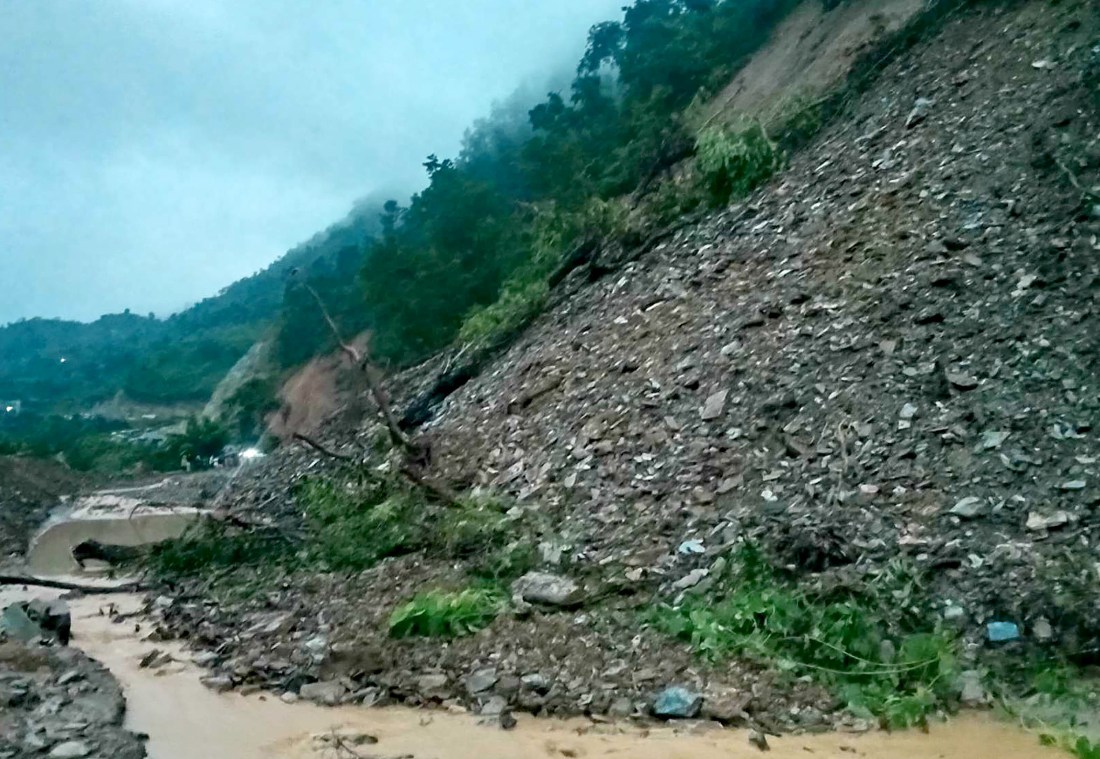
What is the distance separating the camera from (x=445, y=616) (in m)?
5.57

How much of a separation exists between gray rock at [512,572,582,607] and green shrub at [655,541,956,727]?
0.65 m

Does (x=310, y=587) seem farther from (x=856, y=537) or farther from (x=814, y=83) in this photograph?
(x=814, y=83)

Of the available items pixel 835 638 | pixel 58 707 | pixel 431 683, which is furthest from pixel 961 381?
pixel 58 707

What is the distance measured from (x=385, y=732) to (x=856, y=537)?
9.45 ft

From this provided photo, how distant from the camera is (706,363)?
7637 mm

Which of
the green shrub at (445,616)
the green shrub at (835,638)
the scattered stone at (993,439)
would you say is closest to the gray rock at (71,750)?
the green shrub at (445,616)

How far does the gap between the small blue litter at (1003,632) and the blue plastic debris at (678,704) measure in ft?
4.86

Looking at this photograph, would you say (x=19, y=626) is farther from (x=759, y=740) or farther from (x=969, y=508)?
(x=969, y=508)

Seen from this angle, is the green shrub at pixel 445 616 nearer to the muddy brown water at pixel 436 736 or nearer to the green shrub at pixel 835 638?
the muddy brown water at pixel 436 736

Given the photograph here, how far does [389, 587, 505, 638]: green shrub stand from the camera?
553 centimetres

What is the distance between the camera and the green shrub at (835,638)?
4.27 meters

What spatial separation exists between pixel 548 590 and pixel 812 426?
2.22 meters

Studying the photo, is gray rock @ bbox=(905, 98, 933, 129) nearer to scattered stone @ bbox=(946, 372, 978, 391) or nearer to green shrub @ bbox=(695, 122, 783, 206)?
green shrub @ bbox=(695, 122, 783, 206)

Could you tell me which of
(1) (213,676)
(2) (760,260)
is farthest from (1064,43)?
(1) (213,676)
